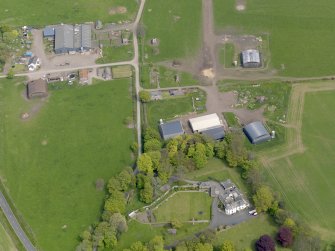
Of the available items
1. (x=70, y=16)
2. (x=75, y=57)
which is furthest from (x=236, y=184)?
(x=70, y=16)

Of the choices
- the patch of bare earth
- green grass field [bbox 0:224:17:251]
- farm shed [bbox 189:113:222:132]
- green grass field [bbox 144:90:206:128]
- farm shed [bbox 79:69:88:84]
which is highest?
the patch of bare earth

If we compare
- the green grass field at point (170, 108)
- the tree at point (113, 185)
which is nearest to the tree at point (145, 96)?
the green grass field at point (170, 108)

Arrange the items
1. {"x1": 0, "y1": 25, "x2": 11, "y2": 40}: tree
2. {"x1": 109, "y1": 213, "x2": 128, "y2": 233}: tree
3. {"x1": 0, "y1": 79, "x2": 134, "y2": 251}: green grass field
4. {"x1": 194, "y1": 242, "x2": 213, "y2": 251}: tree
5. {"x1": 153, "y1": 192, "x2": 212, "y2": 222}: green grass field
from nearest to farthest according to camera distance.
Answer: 1. {"x1": 194, "y1": 242, "x2": 213, "y2": 251}: tree
2. {"x1": 109, "y1": 213, "x2": 128, "y2": 233}: tree
3. {"x1": 153, "y1": 192, "x2": 212, "y2": 222}: green grass field
4. {"x1": 0, "y1": 79, "x2": 134, "y2": 251}: green grass field
5. {"x1": 0, "y1": 25, "x2": 11, "y2": 40}: tree

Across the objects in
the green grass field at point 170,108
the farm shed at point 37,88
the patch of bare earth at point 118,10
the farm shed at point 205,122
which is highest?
the patch of bare earth at point 118,10

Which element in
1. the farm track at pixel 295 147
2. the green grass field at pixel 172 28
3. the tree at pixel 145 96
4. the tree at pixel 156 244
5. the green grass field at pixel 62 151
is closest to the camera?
the tree at pixel 156 244

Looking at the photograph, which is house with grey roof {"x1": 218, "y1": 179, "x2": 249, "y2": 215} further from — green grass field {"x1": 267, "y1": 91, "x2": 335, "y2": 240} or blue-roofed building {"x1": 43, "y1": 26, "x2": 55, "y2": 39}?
blue-roofed building {"x1": 43, "y1": 26, "x2": 55, "y2": 39}

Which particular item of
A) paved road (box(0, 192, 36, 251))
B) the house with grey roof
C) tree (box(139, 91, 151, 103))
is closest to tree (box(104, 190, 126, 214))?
paved road (box(0, 192, 36, 251))

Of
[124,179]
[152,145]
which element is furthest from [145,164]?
[152,145]

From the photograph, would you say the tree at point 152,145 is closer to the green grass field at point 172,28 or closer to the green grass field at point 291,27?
the green grass field at point 172,28
